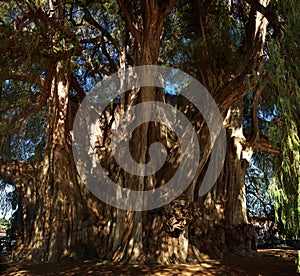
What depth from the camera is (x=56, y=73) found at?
8.01m

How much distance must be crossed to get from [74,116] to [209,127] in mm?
3452

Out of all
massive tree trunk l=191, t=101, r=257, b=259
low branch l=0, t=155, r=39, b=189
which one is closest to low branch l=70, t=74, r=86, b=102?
low branch l=0, t=155, r=39, b=189

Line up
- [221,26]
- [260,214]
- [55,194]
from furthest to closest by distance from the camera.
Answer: [260,214], [221,26], [55,194]

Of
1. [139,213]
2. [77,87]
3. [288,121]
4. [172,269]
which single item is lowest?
[172,269]

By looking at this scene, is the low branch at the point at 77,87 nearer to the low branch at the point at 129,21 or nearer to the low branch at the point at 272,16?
the low branch at the point at 129,21

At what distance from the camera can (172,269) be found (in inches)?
227

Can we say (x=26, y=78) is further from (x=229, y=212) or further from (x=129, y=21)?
(x=229, y=212)

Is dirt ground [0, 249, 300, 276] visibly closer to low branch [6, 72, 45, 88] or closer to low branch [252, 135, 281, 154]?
low branch [252, 135, 281, 154]

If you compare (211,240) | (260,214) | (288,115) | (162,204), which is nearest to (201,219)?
(211,240)

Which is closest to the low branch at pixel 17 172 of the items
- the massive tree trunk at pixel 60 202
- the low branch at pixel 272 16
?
the massive tree trunk at pixel 60 202

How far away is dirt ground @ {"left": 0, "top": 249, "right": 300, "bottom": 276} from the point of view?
18.6 feet

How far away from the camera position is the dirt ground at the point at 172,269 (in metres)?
5.68

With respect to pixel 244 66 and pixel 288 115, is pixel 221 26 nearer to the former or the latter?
pixel 244 66

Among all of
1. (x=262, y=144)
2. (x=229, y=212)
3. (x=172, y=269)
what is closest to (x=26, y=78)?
(x=172, y=269)
